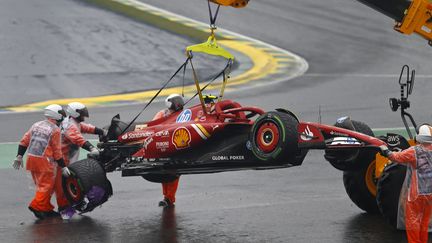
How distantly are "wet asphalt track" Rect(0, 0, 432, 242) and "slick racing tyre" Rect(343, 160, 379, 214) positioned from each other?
18cm

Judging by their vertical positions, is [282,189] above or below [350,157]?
below

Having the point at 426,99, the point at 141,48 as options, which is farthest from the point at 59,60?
the point at 426,99

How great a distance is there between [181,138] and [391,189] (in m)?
2.79

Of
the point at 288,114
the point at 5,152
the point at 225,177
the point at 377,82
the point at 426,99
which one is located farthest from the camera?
the point at 377,82

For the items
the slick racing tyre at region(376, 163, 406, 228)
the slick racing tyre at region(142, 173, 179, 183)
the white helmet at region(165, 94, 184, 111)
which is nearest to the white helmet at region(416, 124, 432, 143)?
the slick racing tyre at region(376, 163, 406, 228)

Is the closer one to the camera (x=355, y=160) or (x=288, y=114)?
(x=288, y=114)

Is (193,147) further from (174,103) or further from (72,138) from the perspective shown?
(72,138)

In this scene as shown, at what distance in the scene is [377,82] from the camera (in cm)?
2477

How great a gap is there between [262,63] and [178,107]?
12.8m

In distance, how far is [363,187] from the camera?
13.4 meters

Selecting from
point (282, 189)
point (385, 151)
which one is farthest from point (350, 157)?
point (282, 189)

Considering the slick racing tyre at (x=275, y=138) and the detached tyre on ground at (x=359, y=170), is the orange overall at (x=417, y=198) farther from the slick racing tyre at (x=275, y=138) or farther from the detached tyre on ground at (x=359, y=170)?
the detached tyre on ground at (x=359, y=170)

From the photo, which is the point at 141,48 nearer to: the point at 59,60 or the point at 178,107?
the point at 59,60

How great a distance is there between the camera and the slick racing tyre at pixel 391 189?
12.0m
